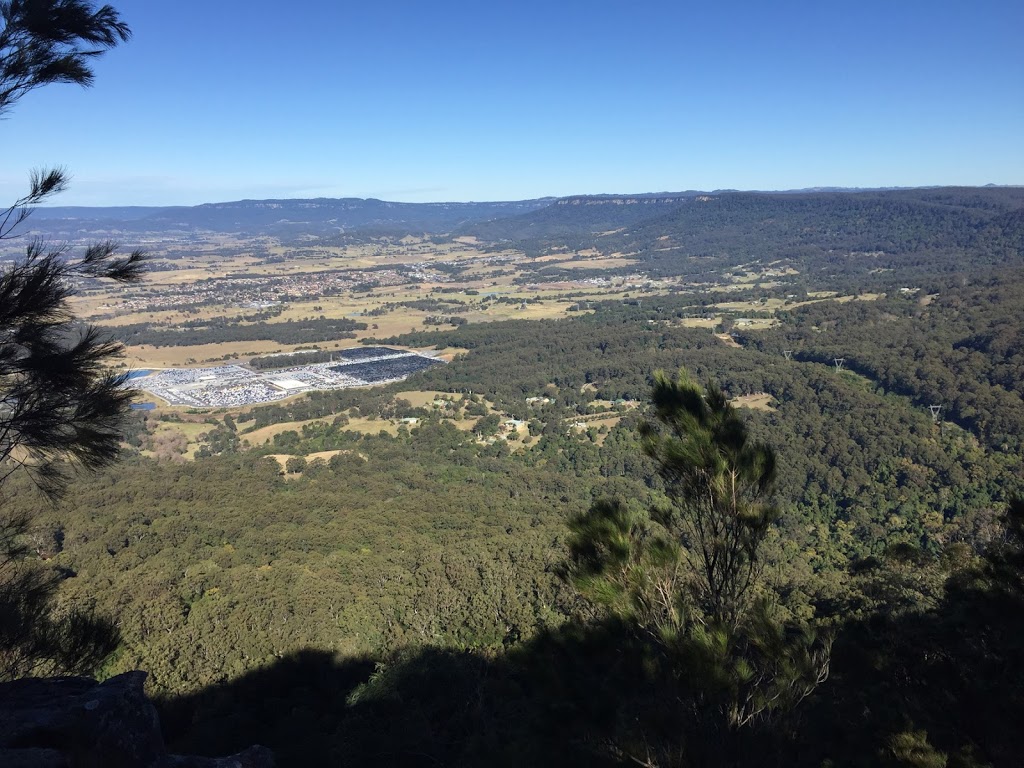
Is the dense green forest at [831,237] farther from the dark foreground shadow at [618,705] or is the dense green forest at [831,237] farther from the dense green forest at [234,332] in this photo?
the dark foreground shadow at [618,705]

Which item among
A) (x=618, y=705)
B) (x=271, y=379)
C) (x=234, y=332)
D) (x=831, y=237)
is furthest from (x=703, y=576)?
(x=831, y=237)

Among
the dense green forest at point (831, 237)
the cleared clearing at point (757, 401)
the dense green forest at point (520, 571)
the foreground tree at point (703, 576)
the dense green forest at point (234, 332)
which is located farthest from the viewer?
the dense green forest at point (831, 237)

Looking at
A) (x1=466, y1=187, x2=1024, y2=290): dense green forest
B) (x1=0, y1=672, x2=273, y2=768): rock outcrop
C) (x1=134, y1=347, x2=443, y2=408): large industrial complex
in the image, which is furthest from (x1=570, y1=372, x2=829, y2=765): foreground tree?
(x1=466, y1=187, x2=1024, y2=290): dense green forest

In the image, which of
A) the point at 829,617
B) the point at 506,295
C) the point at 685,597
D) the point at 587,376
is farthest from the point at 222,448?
the point at 506,295

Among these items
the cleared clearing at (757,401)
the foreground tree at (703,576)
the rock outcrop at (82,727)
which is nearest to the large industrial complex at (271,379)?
the cleared clearing at (757,401)

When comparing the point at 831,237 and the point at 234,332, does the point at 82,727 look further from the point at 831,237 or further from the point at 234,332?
the point at 831,237
